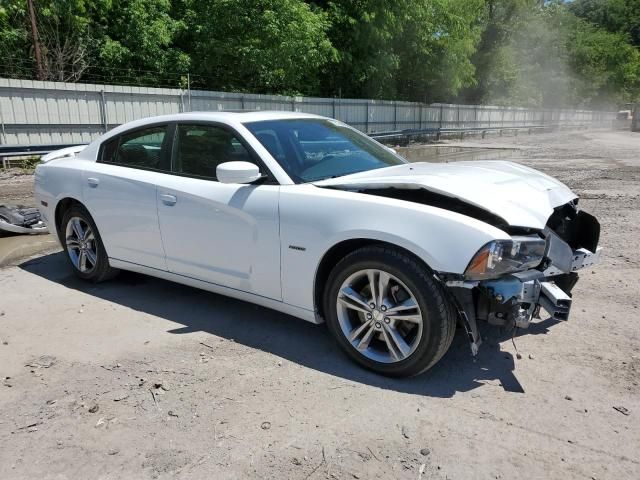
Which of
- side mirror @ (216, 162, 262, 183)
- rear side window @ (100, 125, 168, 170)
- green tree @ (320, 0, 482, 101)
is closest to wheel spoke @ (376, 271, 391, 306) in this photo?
side mirror @ (216, 162, 262, 183)

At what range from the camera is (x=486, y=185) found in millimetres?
3461

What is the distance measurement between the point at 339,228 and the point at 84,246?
117 inches

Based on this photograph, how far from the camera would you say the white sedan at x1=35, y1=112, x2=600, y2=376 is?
10.1 ft

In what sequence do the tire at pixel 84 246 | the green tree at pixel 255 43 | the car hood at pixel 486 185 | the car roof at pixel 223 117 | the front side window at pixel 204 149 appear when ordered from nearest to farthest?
the car hood at pixel 486 185 < the front side window at pixel 204 149 < the car roof at pixel 223 117 < the tire at pixel 84 246 < the green tree at pixel 255 43

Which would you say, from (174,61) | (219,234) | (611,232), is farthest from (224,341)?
(174,61)

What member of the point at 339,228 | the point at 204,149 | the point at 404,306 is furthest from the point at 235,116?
the point at 404,306

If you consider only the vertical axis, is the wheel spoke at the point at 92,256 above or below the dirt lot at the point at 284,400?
above

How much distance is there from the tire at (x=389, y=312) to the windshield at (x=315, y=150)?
854 millimetres

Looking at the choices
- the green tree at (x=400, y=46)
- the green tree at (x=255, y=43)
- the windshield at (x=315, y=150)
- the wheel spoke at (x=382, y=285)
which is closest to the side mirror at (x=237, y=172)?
the windshield at (x=315, y=150)

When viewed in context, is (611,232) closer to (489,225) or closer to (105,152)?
(489,225)

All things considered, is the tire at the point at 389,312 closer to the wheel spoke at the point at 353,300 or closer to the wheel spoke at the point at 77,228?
the wheel spoke at the point at 353,300

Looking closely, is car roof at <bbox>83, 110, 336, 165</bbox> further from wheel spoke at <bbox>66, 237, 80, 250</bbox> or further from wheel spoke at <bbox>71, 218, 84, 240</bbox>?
wheel spoke at <bbox>66, 237, 80, 250</bbox>

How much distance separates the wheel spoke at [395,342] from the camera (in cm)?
327

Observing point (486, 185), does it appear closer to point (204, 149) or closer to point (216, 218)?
point (216, 218)
